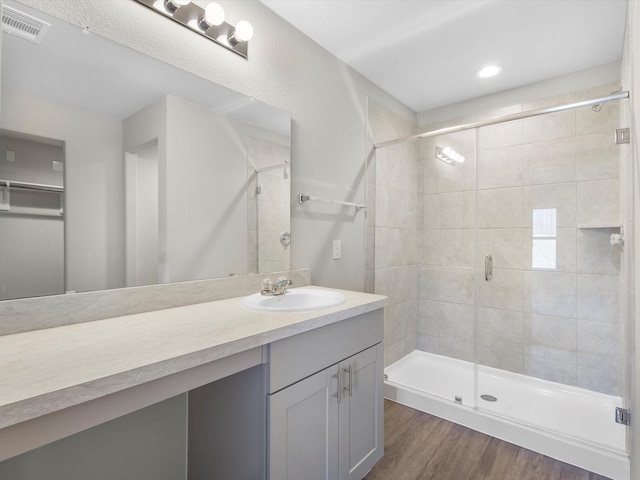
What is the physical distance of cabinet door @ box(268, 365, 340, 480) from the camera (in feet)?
3.36

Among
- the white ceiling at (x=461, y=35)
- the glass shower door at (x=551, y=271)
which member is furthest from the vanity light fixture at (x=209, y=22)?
the glass shower door at (x=551, y=271)

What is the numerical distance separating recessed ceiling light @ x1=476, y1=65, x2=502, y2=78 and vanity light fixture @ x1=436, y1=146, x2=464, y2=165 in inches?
21.8

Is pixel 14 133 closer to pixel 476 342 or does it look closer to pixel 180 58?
pixel 180 58

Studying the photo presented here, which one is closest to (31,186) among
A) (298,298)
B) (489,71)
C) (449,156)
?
(298,298)

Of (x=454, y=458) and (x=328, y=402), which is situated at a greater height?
(x=328, y=402)

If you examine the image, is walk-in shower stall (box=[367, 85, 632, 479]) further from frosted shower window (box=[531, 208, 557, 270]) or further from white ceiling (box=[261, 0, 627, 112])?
white ceiling (box=[261, 0, 627, 112])

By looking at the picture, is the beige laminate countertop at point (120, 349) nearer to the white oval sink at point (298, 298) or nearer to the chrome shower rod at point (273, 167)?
the white oval sink at point (298, 298)

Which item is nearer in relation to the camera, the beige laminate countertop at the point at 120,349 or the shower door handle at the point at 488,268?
the beige laminate countertop at the point at 120,349

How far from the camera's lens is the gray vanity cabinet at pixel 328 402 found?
104cm

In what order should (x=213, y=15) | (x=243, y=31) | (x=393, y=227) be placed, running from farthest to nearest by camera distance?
(x=393, y=227)
(x=243, y=31)
(x=213, y=15)

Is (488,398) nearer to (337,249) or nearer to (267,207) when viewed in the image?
(337,249)

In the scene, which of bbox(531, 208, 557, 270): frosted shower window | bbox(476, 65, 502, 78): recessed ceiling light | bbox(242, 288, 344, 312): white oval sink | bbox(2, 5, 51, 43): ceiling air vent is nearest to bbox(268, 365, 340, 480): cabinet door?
bbox(242, 288, 344, 312): white oval sink

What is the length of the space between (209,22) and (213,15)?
3 centimetres

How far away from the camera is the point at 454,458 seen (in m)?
1.67
